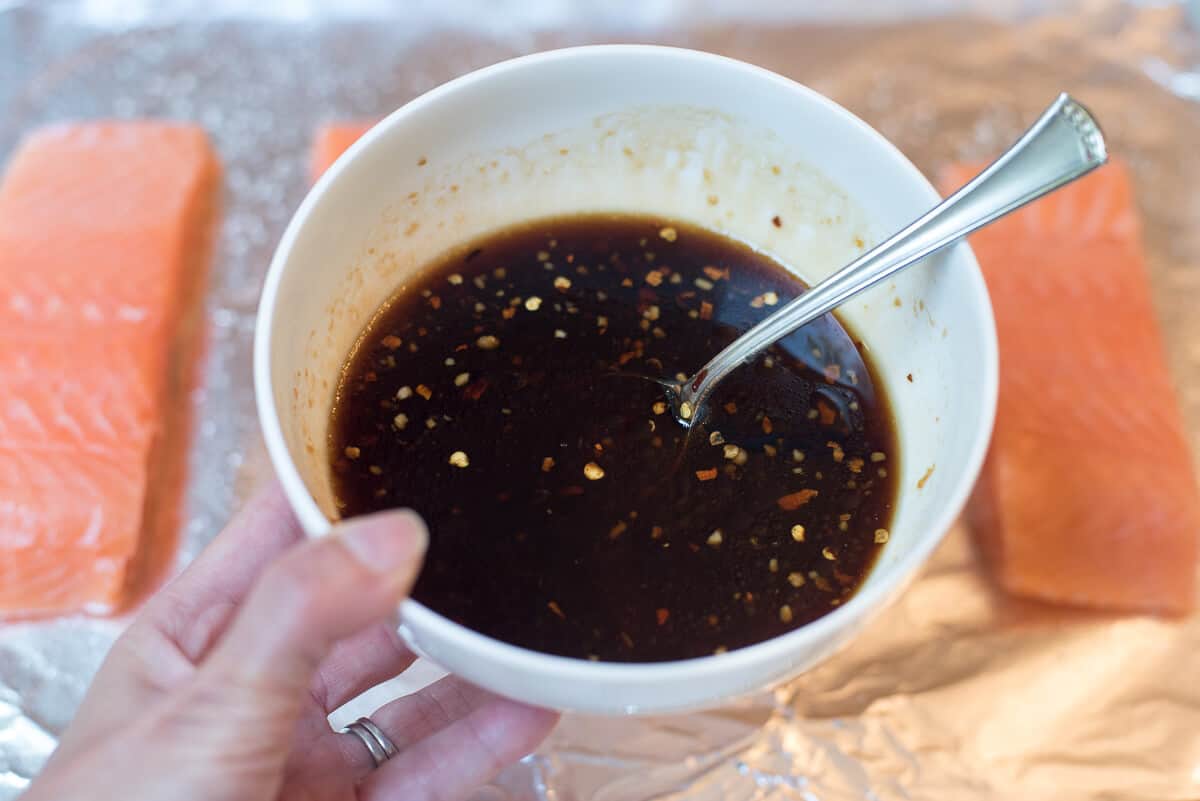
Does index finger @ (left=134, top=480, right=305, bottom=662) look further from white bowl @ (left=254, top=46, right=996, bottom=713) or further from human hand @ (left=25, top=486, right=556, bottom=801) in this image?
white bowl @ (left=254, top=46, right=996, bottom=713)

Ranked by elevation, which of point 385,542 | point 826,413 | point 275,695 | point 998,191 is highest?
point 998,191

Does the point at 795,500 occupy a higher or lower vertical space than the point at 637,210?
lower

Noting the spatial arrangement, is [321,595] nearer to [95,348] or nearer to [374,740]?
[374,740]

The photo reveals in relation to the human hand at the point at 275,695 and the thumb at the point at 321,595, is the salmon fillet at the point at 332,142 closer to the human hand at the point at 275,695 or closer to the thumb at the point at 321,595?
the human hand at the point at 275,695

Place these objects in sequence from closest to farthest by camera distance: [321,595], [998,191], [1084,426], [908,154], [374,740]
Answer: [321,595] < [998,191] < [374,740] < [1084,426] < [908,154]

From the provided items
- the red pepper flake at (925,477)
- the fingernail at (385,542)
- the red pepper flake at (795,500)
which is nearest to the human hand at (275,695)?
the fingernail at (385,542)

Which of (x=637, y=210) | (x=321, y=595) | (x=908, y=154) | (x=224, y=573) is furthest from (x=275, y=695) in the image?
(x=908, y=154)
